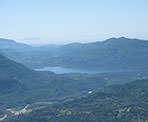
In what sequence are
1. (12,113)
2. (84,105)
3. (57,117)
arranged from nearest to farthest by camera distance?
(57,117) < (84,105) < (12,113)

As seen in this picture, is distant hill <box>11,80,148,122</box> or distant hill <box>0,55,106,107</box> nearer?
distant hill <box>11,80,148,122</box>

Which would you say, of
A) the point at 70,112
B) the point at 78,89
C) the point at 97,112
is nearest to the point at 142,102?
the point at 97,112

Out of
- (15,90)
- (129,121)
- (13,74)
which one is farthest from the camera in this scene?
(13,74)

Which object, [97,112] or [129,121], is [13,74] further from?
[129,121]

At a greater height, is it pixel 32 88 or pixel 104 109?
pixel 104 109

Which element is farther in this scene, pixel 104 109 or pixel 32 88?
pixel 32 88

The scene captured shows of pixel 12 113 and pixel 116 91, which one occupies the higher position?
pixel 116 91

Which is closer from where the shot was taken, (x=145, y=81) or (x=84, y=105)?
(x=84, y=105)

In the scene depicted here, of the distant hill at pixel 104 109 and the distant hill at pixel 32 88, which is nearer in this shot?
the distant hill at pixel 104 109
